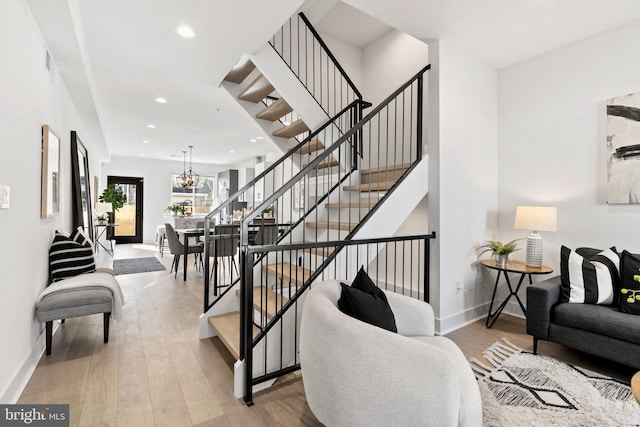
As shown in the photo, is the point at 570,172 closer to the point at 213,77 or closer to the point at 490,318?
the point at 490,318

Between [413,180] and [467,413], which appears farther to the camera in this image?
→ [413,180]

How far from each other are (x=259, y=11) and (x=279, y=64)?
1.03m

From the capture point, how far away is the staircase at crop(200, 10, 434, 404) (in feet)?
7.05

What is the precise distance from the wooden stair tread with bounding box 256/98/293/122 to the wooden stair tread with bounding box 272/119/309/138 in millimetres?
164

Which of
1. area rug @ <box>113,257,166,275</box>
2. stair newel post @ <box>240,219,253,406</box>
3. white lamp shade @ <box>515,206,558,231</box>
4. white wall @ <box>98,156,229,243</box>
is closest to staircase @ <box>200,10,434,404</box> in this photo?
stair newel post @ <box>240,219,253,406</box>

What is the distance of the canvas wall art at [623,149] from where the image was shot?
284 centimetres

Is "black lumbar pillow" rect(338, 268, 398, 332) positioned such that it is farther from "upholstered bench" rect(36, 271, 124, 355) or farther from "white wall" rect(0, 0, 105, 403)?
"upholstered bench" rect(36, 271, 124, 355)

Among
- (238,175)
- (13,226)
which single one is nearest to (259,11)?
(13,226)

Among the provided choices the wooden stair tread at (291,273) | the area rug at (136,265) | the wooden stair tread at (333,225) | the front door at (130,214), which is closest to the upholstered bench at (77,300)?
the wooden stair tread at (291,273)

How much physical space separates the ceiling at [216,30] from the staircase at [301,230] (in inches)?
19.4

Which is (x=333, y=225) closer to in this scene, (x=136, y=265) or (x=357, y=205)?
(x=357, y=205)

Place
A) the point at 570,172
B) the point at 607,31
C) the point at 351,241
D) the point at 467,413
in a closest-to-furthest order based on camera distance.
A: the point at 467,413
the point at 351,241
the point at 607,31
the point at 570,172

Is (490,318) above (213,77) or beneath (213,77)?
beneath

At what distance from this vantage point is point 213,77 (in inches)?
151
